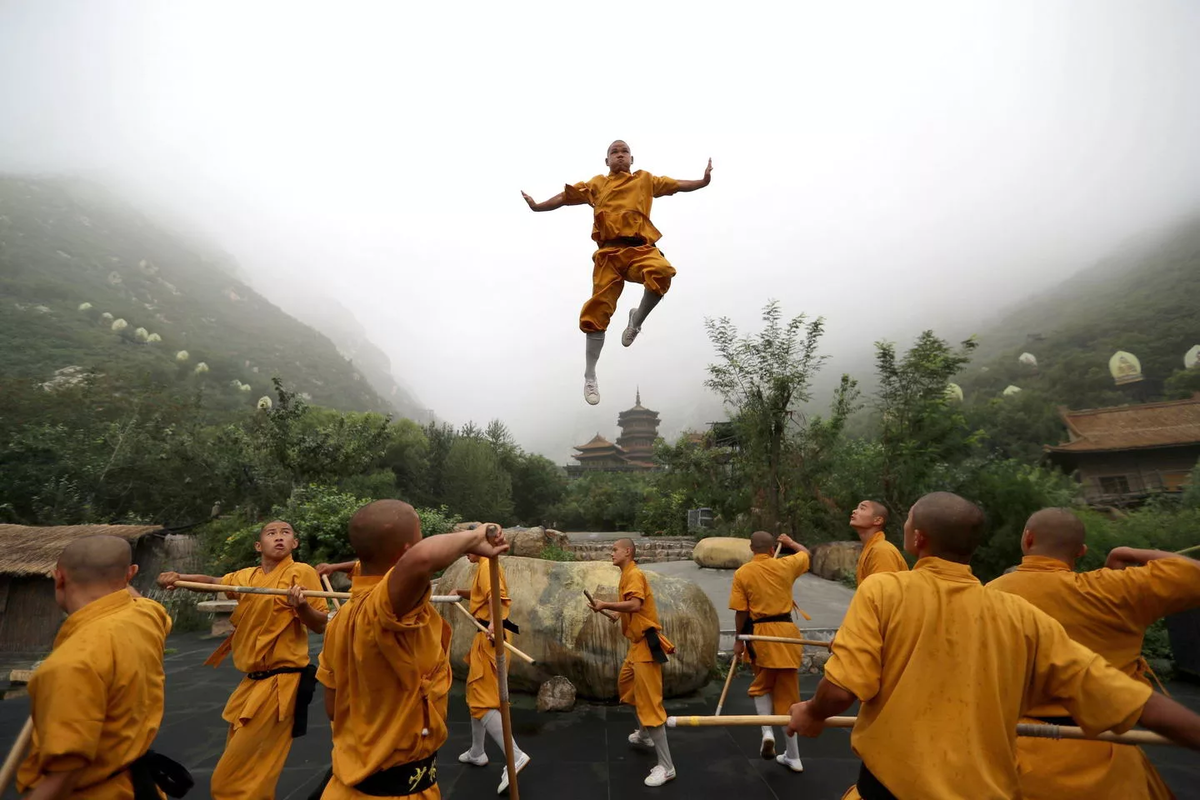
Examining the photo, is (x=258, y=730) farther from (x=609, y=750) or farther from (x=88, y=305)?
(x=88, y=305)

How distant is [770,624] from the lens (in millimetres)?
4582

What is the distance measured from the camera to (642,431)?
174 feet

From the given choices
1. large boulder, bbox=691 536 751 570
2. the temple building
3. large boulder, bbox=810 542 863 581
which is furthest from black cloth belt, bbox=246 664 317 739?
the temple building

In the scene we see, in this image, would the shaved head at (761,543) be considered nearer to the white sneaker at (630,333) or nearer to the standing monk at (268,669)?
the white sneaker at (630,333)

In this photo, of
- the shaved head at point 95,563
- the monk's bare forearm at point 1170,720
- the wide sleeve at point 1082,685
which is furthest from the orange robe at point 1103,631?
the shaved head at point 95,563

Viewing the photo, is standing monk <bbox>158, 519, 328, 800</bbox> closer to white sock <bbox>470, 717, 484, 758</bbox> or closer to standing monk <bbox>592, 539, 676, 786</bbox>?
white sock <bbox>470, 717, 484, 758</bbox>

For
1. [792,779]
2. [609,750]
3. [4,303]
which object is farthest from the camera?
[4,303]

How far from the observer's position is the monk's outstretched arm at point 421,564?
1.50 meters

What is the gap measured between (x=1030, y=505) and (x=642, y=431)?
42.7 metres

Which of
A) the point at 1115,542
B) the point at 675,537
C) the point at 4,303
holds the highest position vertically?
the point at 4,303

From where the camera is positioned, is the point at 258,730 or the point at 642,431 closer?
the point at 258,730

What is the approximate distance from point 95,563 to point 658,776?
366 cm

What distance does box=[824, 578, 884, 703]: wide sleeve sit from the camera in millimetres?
1603

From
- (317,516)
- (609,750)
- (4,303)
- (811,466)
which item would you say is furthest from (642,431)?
(4,303)
